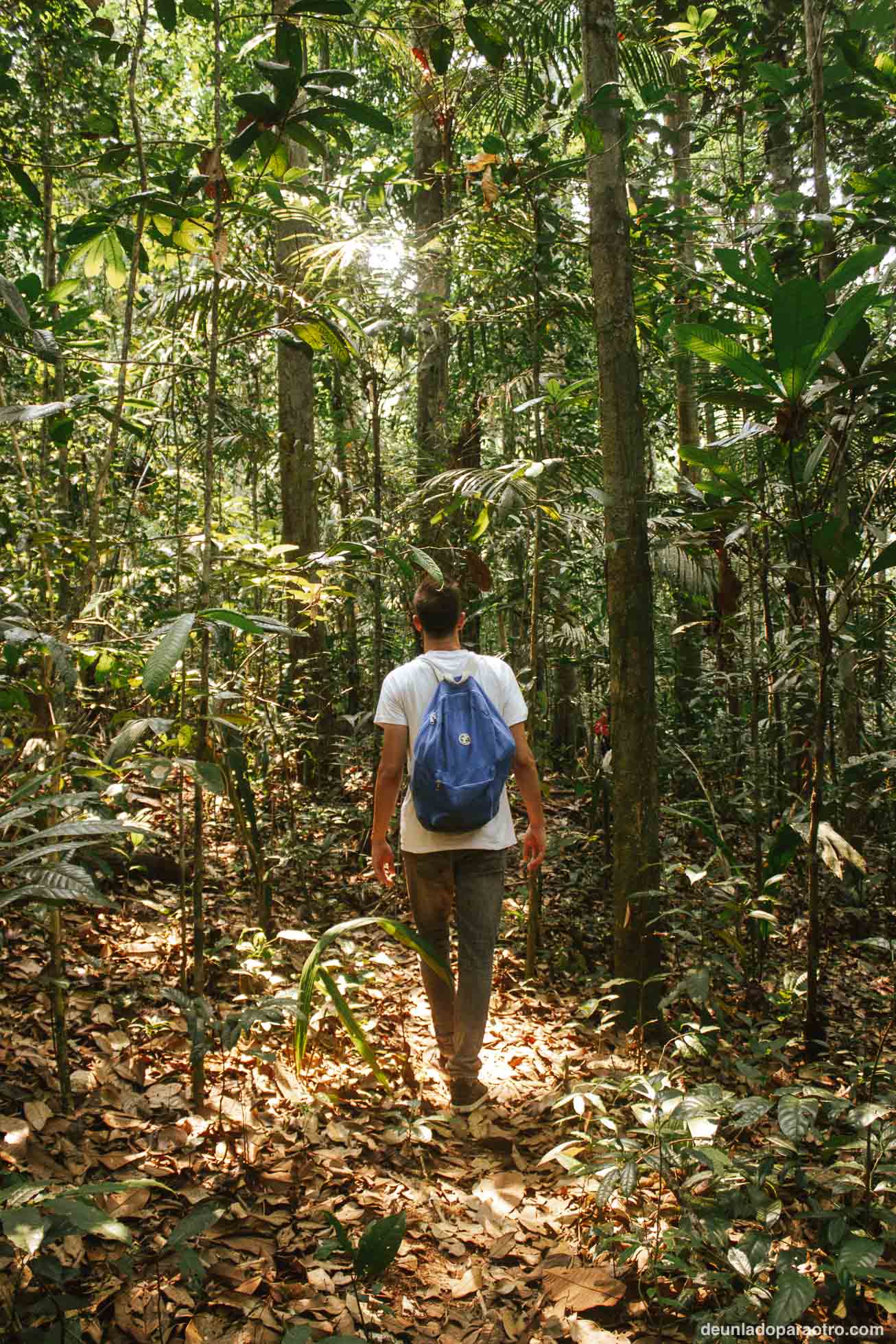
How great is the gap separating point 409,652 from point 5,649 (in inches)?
216

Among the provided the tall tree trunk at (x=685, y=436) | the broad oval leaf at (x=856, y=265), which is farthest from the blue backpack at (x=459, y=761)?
the tall tree trunk at (x=685, y=436)

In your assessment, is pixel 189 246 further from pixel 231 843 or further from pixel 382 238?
pixel 231 843

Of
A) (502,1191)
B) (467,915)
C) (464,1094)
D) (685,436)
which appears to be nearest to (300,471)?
(685,436)

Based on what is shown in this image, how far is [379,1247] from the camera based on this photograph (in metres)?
1.88

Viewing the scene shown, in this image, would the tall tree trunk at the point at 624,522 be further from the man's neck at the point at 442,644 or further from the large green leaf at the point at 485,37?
the large green leaf at the point at 485,37

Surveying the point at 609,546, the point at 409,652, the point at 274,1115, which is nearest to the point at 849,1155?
the point at 274,1115

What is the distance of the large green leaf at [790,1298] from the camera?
5.76ft

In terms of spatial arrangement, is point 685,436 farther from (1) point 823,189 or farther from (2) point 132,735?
(2) point 132,735

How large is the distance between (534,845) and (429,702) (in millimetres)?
764

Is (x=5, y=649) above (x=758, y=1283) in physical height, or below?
above

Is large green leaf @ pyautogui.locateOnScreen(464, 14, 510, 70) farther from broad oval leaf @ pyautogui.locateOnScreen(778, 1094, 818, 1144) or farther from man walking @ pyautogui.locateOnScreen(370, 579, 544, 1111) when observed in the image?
broad oval leaf @ pyautogui.locateOnScreen(778, 1094, 818, 1144)

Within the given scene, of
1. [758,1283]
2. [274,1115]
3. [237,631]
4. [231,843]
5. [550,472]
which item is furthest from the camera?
[231,843]

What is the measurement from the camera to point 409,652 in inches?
305

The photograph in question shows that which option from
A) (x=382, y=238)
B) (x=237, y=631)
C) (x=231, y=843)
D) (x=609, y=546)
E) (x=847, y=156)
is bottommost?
(x=231, y=843)
